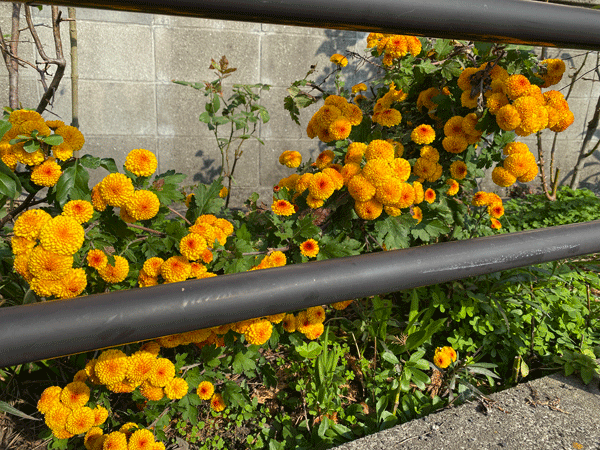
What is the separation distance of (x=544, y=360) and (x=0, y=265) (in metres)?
2.23

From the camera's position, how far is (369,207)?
1235mm

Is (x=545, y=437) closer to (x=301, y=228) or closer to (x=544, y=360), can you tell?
(x=544, y=360)

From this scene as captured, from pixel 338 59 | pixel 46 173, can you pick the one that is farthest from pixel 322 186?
pixel 338 59

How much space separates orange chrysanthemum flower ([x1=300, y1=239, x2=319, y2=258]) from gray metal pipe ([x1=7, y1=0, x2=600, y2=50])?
805 mm

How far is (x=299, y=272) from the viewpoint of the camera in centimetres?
53

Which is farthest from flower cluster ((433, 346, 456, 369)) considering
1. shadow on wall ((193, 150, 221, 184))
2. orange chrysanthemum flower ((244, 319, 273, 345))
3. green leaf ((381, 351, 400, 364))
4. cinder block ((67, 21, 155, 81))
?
cinder block ((67, 21, 155, 81))

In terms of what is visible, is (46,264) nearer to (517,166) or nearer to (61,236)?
(61,236)

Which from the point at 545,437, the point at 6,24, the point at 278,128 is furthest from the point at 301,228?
Answer: the point at 6,24

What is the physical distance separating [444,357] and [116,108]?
259 centimetres

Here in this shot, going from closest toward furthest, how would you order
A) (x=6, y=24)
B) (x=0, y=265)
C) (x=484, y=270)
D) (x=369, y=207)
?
(x=484, y=270), (x=369, y=207), (x=0, y=265), (x=6, y=24)

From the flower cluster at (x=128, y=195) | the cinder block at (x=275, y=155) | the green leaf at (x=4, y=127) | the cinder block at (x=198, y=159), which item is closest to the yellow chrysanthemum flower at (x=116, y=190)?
the flower cluster at (x=128, y=195)

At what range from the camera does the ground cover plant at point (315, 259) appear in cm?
106

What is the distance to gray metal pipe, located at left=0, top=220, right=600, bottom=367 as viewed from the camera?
43cm

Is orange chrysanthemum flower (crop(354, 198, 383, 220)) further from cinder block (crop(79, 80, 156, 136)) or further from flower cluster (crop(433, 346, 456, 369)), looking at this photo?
cinder block (crop(79, 80, 156, 136))
